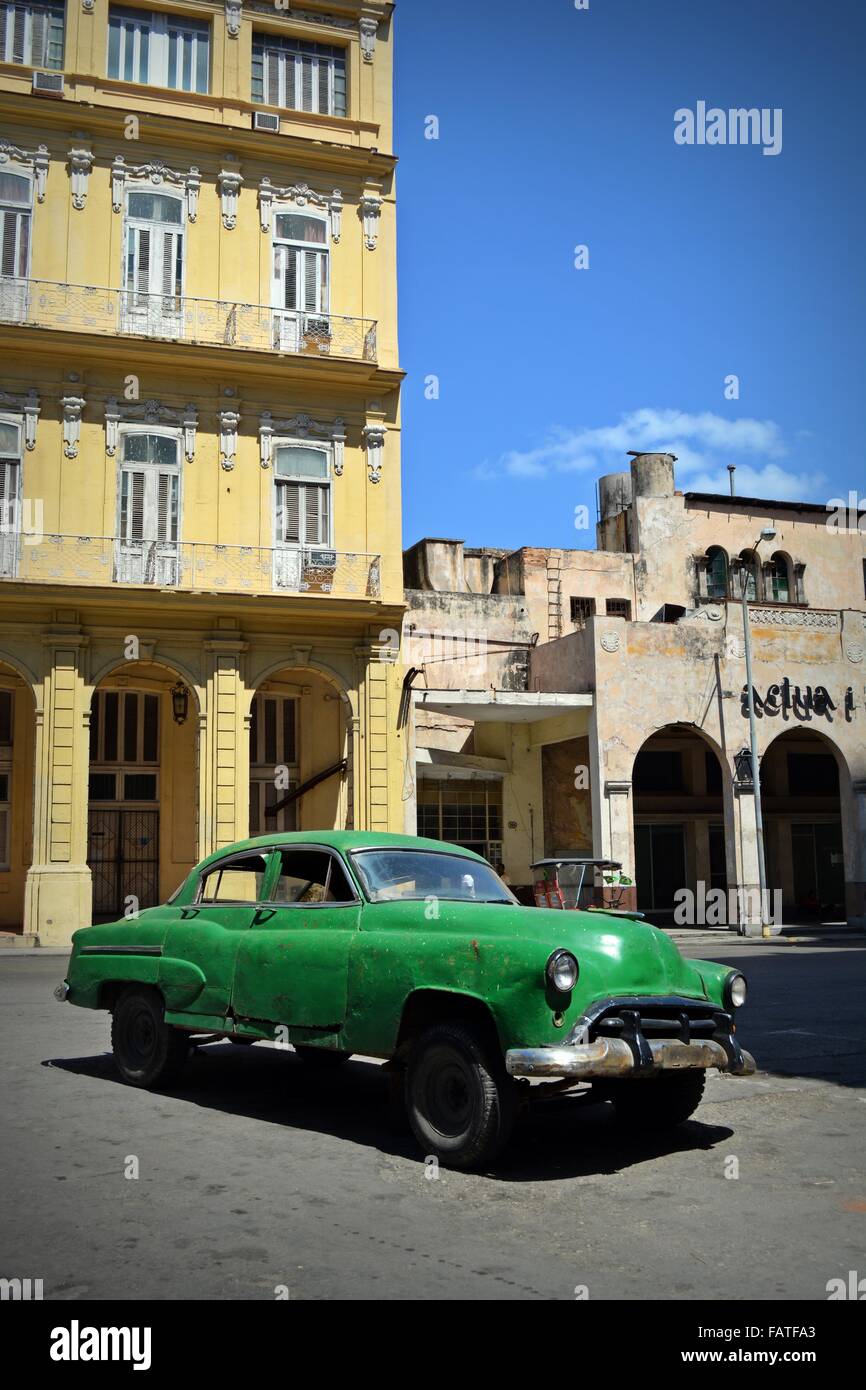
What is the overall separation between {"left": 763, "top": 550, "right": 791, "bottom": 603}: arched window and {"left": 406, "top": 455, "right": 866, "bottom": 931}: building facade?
1.30 feet

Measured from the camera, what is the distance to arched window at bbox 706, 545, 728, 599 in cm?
3531

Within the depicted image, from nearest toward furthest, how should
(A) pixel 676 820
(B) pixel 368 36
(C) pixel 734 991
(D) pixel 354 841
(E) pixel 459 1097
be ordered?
(E) pixel 459 1097, (C) pixel 734 991, (D) pixel 354 841, (B) pixel 368 36, (A) pixel 676 820

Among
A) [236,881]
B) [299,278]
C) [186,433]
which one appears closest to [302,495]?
[186,433]

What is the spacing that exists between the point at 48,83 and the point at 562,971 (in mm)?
24151

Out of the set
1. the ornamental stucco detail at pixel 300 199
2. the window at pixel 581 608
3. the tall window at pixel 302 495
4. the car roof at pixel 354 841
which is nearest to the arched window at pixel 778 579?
the window at pixel 581 608

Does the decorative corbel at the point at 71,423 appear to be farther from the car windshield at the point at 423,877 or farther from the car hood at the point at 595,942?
the car hood at the point at 595,942

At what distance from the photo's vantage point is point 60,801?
22859mm

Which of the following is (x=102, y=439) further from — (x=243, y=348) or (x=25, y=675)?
(x=25, y=675)

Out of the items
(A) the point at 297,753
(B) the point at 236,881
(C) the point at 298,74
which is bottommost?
(B) the point at 236,881

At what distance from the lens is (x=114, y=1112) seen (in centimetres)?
762

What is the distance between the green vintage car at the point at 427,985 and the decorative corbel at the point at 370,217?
20741mm

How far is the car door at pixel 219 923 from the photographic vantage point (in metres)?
7.84

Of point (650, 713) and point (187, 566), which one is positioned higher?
point (187, 566)

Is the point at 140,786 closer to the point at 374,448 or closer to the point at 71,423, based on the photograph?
the point at 71,423
